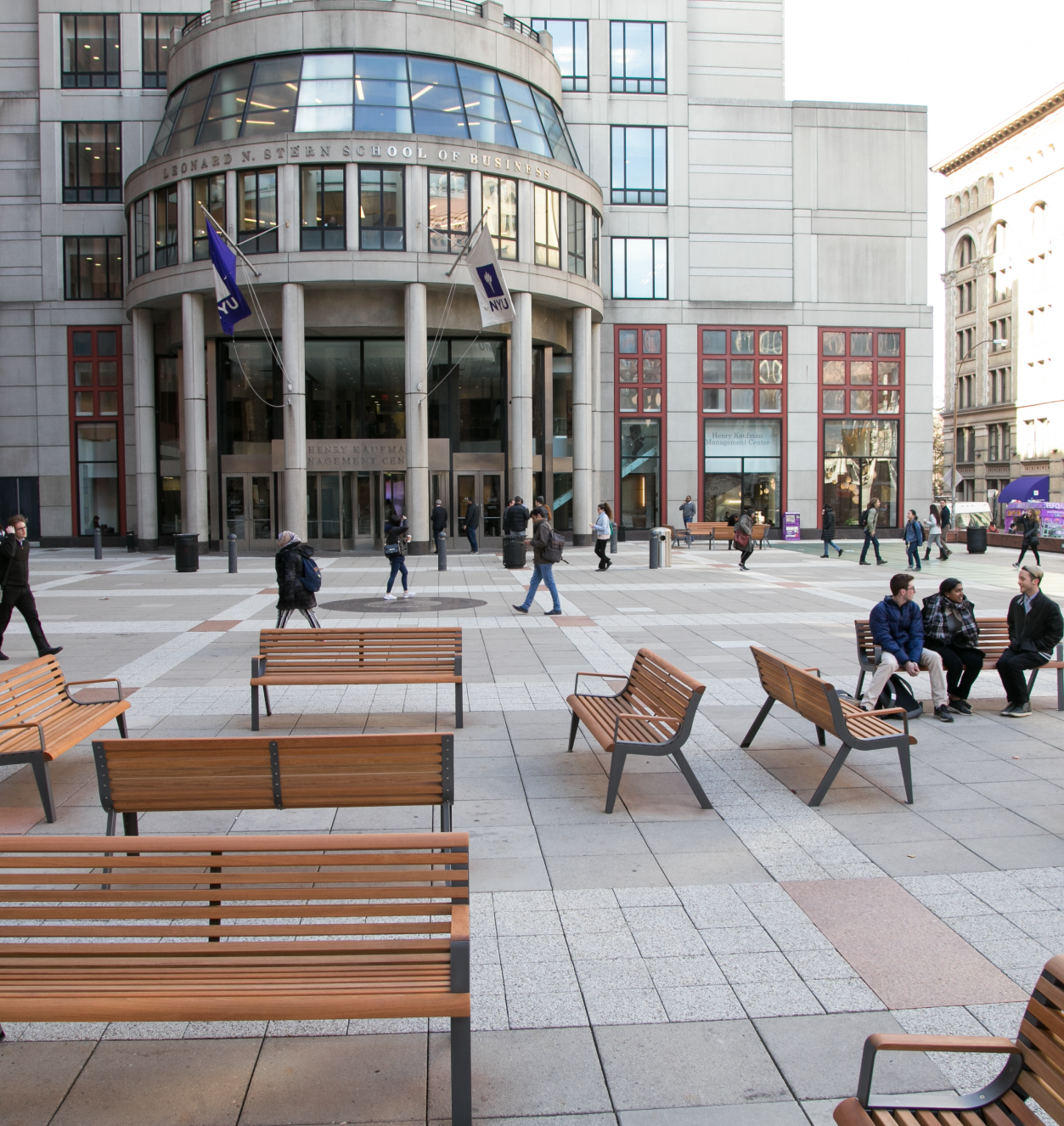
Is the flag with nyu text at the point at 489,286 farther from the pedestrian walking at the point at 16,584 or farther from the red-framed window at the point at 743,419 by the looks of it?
the pedestrian walking at the point at 16,584

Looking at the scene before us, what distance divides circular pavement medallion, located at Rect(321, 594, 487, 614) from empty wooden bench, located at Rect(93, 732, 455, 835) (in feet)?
38.6

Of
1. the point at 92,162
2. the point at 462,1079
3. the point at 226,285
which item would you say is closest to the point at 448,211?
the point at 226,285

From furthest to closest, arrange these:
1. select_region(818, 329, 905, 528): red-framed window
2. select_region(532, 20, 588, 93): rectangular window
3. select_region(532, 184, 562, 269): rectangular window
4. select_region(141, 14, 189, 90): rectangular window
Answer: select_region(818, 329, 905, 528): red-framed window → select_region(532, 20, 588, 93): rectangular window → select_region(141, 14, 189, 90): rectangular window → select_region(532, 184, 562, 269): rectangular window

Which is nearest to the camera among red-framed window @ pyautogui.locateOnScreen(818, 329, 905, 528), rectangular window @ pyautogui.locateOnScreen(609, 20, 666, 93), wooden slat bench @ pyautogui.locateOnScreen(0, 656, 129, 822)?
wooden slat bench @ pyautogui.locateOnScreen(0, 656, 129, 822)

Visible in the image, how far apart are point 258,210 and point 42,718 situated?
28963 mm

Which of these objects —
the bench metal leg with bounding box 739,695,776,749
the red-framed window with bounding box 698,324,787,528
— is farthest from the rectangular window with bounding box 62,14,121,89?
the bench metal leg with bounding box 739,695,776,749

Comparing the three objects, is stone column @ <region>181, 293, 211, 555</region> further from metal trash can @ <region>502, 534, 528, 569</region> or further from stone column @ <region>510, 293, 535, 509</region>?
metal trash can @ <region>502, 534, 528, 569</region>

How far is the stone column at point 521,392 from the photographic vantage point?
34875 millimetres

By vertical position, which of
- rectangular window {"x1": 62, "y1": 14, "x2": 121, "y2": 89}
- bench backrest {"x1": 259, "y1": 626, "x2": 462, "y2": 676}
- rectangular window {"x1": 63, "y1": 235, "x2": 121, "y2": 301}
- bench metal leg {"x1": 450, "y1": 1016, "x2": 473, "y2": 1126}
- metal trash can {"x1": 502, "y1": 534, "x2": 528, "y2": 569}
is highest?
rectangular window {"x1": 62, "y1": 14, "x2": 121, "y2": 89}

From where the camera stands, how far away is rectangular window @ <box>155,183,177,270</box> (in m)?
34.7

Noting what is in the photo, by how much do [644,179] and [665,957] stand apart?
135 ft

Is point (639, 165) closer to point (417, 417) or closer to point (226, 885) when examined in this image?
point (417, 417)

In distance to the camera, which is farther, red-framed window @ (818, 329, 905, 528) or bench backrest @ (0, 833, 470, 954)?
red-framed window @ (818, 329, 905, 528)

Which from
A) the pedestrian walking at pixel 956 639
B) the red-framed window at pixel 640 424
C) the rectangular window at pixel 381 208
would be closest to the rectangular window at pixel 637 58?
the red-framed window at pixel 640 424
